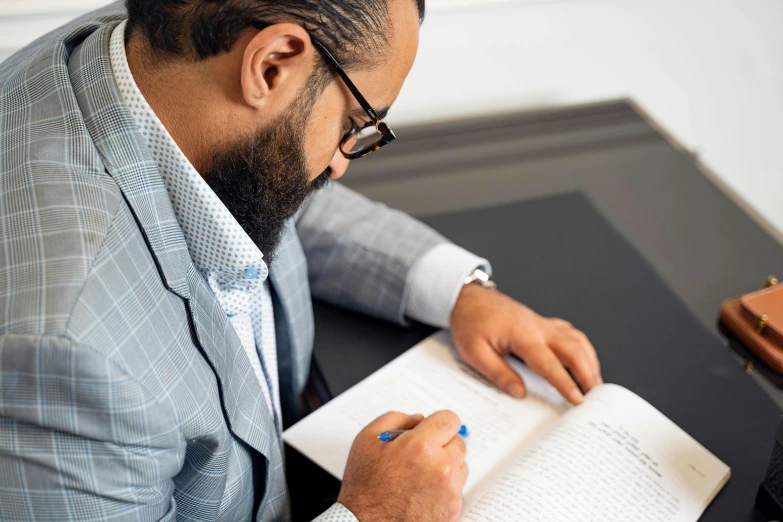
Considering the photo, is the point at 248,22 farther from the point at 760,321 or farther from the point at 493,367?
the point at 760,321

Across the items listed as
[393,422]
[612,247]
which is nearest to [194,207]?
[393,422]

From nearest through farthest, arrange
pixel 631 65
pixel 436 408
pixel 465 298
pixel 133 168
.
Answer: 1. pixel 133 168
2. pixel 436 408
3. pixel 465 298
4. pixel 631 65

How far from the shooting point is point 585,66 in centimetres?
204

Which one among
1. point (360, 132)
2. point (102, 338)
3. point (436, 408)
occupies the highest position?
point (360, 132)

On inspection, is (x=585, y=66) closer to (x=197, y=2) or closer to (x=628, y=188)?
(x=628, y=188)

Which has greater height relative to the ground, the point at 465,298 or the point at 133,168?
the point at 133,168

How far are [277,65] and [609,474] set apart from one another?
0.65m

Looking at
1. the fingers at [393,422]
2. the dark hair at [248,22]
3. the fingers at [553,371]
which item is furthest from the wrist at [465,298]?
the dark hair at [248,22]

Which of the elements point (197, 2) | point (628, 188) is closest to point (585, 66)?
point (628, 188)

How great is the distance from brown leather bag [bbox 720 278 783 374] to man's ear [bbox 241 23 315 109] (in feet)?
2.74

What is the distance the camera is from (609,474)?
980mm

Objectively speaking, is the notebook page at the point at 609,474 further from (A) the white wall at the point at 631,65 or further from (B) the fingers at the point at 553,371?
(A) the white wall at the point at 631,65

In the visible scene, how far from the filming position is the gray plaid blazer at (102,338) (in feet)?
2.27

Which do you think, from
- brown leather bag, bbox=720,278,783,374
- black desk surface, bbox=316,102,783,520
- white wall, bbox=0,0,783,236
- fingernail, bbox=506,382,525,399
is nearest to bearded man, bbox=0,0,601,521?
fingernail, bbox=506,382,525,399
